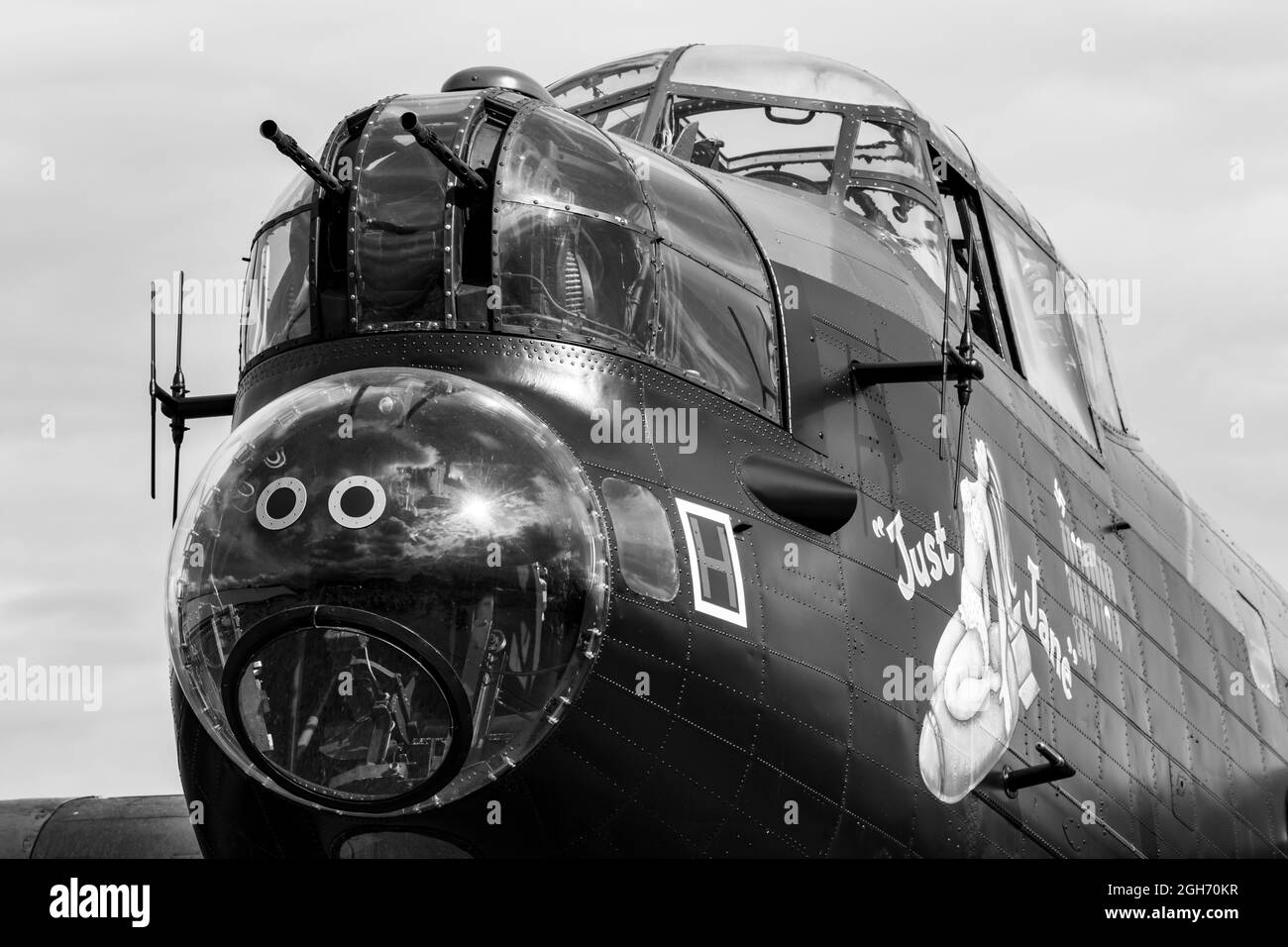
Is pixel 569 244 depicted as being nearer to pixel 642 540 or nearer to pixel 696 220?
pixel 696 220

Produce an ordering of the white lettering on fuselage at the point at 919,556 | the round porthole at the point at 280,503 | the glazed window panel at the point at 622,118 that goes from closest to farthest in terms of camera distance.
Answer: the round porthole at the point at 280,503 < the white lettering on fuselage at the point at 919,556 < the glazed window panel at the point at 622,118

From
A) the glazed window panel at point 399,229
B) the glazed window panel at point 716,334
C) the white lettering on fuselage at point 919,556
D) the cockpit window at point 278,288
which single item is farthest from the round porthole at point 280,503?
the white lettering on fuselage at point 919,556

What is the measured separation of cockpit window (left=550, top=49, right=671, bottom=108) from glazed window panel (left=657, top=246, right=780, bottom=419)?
329cm

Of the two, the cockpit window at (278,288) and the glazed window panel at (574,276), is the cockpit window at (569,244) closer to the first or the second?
the glazed window panel at (574,276)

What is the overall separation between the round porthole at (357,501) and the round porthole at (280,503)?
0.14 m

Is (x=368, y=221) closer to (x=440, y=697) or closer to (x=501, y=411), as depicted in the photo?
(x=501, y=411)

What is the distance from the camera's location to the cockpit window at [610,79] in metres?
11.4

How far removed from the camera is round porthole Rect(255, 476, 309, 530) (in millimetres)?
7070

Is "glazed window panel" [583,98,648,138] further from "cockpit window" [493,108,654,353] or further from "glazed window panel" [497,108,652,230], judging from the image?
"cockpit window" [493,108,654,353]

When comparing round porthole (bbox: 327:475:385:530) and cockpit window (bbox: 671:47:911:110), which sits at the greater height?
cockpit window (bbox: 671:47:911:110)

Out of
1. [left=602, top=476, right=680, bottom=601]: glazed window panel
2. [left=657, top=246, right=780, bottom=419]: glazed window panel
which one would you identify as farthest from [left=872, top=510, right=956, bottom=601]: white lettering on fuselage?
[left=602, top=476, right=680, bottom=601]: glazed window panel
